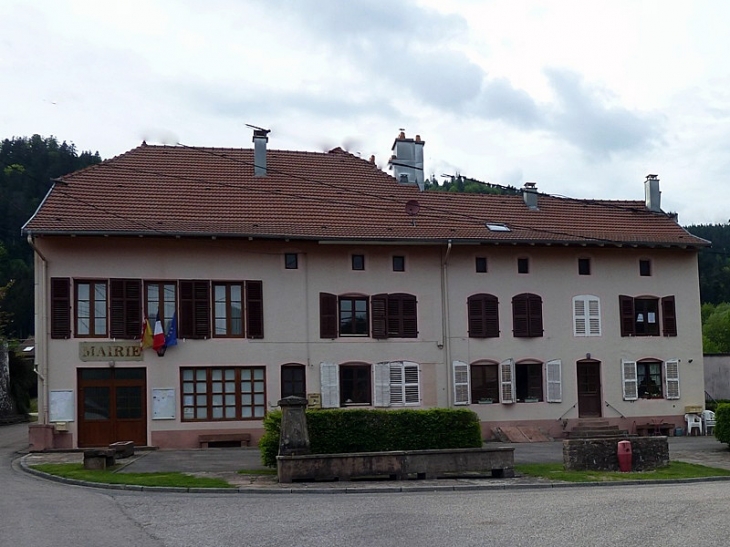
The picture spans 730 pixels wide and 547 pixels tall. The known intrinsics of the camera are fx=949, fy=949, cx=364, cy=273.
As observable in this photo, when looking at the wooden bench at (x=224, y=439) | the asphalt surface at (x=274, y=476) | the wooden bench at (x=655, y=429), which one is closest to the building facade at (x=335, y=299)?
the wooden bench at (x=224, y=439)

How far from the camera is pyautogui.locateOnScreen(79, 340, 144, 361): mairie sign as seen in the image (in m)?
28.4

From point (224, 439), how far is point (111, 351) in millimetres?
4333

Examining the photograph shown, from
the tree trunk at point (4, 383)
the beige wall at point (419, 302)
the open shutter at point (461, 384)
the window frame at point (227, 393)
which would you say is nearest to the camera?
the beige wall at point (419, 302)

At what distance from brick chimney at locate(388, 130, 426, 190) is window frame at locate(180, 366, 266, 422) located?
9.65m

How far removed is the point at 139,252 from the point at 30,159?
45.5m

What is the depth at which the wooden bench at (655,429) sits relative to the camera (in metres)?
33.3

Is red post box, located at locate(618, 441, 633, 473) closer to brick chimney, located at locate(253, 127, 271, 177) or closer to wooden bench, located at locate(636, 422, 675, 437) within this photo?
wooden bench, located at locate(636, 422, 675, 437)

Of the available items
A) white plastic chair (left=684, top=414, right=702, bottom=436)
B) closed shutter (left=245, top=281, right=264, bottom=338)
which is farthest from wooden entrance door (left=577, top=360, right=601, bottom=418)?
closed shutter (left=245, top=281, right=264, bottom=338)

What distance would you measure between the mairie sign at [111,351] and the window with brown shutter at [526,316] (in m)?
12.6

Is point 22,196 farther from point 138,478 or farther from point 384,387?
point 138,478

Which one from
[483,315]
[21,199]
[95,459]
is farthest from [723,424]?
[21,199]

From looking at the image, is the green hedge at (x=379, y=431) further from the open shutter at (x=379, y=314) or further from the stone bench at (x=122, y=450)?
the open shutter at (x=379, y=314)

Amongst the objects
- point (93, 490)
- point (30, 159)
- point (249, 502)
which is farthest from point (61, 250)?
point (30, 159)

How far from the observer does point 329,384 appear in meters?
30.4
